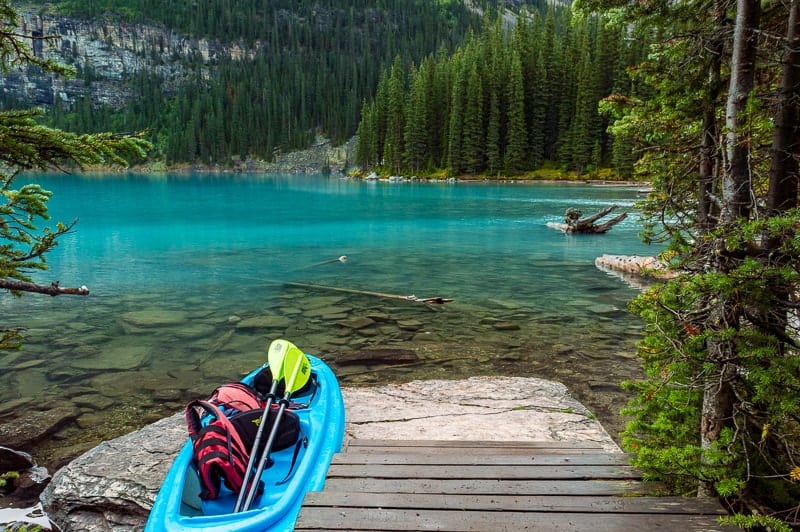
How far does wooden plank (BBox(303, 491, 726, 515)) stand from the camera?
3.10m

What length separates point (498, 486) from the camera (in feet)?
11.4

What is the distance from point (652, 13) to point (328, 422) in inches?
197

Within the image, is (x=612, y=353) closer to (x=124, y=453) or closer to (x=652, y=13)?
(x=652, y=13)

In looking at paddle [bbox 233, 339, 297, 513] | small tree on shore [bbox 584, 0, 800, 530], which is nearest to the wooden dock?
small tree on shore [bbox 584, 0, 800, 530]

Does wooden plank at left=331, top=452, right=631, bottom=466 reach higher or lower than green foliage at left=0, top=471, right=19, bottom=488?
higher

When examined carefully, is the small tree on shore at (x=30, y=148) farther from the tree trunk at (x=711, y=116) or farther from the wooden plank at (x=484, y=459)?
the tree trunk at (x=711, y=116)

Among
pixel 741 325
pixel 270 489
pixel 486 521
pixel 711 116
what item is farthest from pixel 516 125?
pixel 486 521

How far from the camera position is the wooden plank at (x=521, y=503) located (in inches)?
122

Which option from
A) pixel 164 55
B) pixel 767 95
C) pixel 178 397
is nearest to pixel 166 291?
pixel 178 397

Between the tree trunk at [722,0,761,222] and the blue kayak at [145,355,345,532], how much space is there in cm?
349

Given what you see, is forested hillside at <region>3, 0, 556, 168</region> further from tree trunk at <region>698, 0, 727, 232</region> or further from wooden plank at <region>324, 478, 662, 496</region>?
wooden plank at <region>324, 478, 662, 496</region>

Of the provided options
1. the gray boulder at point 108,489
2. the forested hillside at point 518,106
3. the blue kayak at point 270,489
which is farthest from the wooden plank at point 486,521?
the forested hillside at point 518,106

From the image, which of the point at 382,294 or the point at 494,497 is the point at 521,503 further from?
the point at 382,294

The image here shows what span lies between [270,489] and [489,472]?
189 cm
